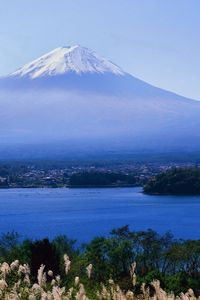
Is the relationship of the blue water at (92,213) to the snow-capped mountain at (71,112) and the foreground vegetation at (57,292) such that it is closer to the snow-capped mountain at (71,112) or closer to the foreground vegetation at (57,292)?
the foreground vegetation at (57,292)

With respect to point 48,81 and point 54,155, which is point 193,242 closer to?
point 54,155

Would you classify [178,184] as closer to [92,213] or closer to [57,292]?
[92,213]

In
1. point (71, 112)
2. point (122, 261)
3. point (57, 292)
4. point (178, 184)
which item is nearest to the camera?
point (57, 292)

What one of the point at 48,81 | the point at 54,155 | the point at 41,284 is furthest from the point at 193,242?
the point at 48,81

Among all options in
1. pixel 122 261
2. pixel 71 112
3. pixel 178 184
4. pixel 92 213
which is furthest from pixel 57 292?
pixel 71 112

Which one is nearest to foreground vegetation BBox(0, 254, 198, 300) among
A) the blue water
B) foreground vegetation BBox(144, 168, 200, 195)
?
the blue water

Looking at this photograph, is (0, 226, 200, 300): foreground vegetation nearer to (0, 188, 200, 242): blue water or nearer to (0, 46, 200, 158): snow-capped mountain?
(0, 188, 200, 242): blue water
